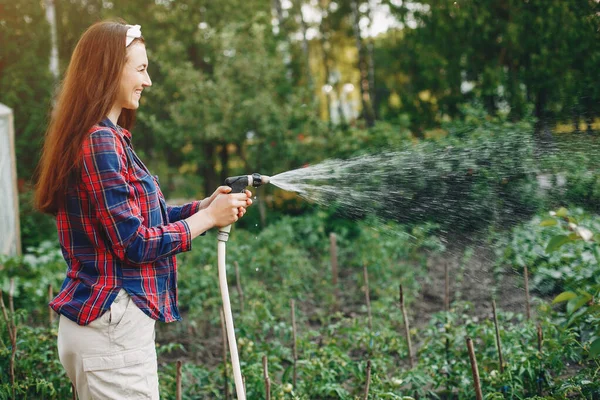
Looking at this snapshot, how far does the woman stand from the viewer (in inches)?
76.1

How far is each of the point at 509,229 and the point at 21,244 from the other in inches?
232

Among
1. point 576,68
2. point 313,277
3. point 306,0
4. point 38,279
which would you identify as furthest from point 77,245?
point 306,0

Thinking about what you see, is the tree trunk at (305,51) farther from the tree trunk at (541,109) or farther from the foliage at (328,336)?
the foliage at (328,336)

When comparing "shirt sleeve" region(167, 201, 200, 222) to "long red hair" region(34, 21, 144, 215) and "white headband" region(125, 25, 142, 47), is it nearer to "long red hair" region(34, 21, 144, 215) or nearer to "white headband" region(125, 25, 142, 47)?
"long red hair" region(34, 21, 144, 215)

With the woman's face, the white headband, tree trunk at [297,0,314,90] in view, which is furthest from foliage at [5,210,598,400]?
tree trunk at [297,0,314,90]

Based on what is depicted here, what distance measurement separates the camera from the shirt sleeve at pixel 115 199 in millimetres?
1908

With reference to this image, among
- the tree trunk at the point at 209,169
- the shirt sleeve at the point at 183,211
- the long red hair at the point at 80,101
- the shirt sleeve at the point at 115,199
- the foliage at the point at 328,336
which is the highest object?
the long red hair at the point at 80,101

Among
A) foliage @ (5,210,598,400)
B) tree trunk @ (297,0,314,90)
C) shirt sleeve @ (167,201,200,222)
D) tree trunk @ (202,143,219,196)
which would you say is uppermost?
tree trunk @ (297,0,314,90)

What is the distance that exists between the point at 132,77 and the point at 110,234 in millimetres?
542

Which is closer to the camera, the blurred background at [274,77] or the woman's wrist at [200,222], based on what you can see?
the woman's wrist at [200,222]

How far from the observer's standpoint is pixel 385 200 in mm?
5051

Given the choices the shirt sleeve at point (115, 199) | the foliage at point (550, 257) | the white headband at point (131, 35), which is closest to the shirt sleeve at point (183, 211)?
the shirt sleeve at point (115, 199)

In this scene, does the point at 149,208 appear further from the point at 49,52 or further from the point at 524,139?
the point at 49,52

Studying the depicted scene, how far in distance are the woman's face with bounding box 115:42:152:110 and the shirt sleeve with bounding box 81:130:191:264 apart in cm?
19
